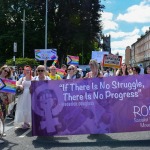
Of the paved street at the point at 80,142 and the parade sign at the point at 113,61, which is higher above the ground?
the parade sign at the point at 113,61

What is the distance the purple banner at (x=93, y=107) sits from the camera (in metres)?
8.05

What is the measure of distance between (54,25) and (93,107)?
115 feet

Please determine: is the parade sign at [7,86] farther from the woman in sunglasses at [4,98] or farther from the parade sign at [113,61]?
the parade sign at [113,61]

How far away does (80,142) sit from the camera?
7.82 meters

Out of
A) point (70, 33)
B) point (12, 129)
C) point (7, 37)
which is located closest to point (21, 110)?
point (12, 129)

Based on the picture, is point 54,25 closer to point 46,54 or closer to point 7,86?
point 46,54

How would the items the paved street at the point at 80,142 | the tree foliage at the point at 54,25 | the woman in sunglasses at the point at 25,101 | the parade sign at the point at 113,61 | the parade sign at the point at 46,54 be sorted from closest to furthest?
1. the paved street at the point at 80,142
2. the woman in sunglasses at the point at 25,101
3. the parade sign at the point at 113,61
4. the parade sign at the point at 46,54
5. the tree foliage at the point at 54,25

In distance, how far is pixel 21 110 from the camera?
938cm

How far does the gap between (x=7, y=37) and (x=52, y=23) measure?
5.80 meters

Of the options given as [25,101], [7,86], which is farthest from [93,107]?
[25,101]

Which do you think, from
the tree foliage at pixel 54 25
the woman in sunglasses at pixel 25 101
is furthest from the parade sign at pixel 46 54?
the tree foliage at pixel 54 25

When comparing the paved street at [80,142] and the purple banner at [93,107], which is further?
the purple banner at [93,107]

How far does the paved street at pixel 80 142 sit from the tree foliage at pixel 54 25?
32477mm

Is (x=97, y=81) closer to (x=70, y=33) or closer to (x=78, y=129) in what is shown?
(x=78, y=129)
